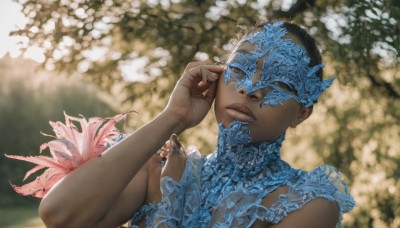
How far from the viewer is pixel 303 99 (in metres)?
2.64

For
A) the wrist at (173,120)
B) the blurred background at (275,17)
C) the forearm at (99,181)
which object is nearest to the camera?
the forearm at (99,181)

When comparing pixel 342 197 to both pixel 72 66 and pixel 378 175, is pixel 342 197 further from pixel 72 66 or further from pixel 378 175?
pixel 378 175

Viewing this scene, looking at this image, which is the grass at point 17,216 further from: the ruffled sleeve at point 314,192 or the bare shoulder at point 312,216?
the bare shoulder at point 312,216

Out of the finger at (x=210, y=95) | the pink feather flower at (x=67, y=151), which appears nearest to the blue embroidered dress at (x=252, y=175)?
the finger at (x=210, y=95)

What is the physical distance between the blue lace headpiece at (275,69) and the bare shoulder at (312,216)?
0.39 m

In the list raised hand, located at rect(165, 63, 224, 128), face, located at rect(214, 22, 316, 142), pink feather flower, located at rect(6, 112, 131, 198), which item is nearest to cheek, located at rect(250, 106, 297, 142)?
face, located at rect(214, 22, 316, 142)

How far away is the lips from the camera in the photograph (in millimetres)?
→ 2439

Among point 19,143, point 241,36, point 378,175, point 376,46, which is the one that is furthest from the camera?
point 19,143

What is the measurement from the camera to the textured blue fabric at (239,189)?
2430mm

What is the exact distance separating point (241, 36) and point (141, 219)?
0.88 m

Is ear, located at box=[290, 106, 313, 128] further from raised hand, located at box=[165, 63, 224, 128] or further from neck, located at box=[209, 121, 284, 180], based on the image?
raised hand, located at box=[165, 63, 224, 128]

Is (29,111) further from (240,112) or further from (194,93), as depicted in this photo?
(240,112)

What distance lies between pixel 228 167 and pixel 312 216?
0.38 meters

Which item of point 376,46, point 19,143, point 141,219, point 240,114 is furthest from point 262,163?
point 19,143
